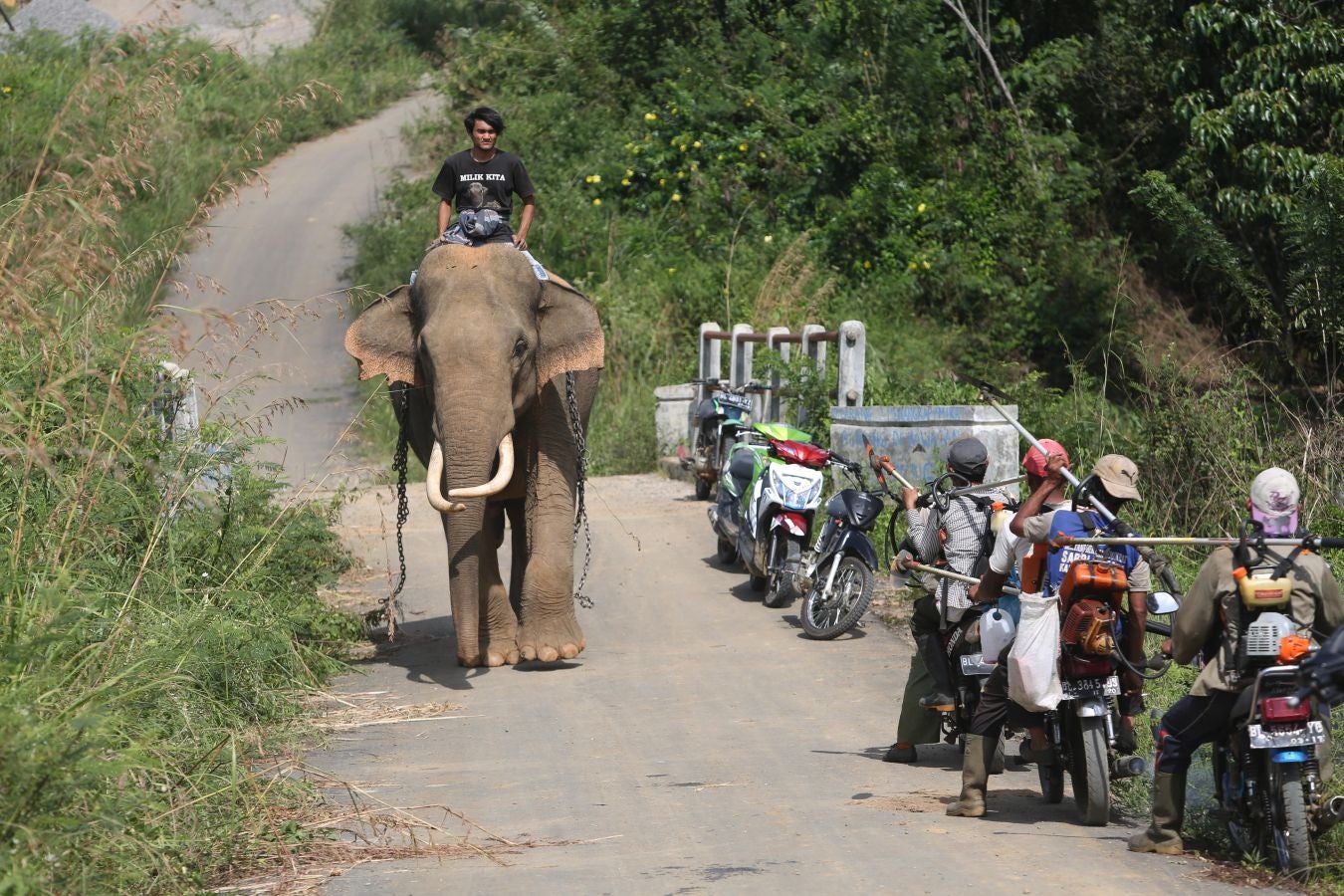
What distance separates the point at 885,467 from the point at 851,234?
1448 centimetres

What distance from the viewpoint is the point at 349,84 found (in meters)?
33.6

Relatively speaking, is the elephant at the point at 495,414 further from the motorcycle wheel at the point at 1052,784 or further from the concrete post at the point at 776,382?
the concrete post at the point at 776,382

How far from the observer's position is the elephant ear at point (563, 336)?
32.3 feet

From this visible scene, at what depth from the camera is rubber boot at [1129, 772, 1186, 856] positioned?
5969 mm

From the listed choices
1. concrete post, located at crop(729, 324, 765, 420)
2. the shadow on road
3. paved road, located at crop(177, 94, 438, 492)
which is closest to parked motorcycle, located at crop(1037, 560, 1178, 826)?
the shadow on road

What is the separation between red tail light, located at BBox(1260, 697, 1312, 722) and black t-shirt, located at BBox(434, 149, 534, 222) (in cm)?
615

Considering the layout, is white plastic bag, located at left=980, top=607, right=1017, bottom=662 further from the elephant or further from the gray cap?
the elephant

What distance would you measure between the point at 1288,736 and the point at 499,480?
179 inches

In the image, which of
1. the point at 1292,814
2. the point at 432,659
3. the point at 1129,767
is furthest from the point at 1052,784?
the point at 432,659

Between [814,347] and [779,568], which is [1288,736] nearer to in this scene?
[779,568]

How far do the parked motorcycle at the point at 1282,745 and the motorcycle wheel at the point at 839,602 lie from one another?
4.66 m

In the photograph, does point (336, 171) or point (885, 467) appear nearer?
point (885, 467)

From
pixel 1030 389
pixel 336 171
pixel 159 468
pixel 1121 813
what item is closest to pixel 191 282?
pixel 336 171

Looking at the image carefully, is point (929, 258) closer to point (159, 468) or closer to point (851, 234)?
point (851, 234)
